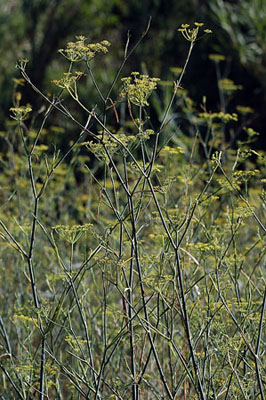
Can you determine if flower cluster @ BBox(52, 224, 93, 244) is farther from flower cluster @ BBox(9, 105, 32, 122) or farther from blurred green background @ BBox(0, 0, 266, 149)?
blurred green background @ BBox(0, 0, 266, 149)

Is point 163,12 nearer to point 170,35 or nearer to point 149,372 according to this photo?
point 170,35

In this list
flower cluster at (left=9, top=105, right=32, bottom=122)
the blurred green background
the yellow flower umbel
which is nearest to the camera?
the yellow flower umbel

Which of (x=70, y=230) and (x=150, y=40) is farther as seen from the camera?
(x=150, y=40)

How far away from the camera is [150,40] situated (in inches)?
297

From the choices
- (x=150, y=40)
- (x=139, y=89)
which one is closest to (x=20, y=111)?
(x=139, y=89)

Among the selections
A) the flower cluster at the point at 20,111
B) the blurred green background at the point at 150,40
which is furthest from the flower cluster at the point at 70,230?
the blurred green background at the point at 150,40

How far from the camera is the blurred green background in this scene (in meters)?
6.61

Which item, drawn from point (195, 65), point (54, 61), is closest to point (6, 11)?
point (54, 61)

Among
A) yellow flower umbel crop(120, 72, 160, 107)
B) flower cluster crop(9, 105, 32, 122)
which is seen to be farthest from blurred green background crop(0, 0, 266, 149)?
yellow flower umbel crop(120, 72, 160, 107)

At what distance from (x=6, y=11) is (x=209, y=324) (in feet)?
23.1

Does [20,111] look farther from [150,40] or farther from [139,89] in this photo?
[150,40]

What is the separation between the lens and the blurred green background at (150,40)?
661 centimetres

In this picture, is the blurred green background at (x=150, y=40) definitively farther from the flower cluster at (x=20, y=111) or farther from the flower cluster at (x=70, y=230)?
the flower cluster at (x=70, y=230)

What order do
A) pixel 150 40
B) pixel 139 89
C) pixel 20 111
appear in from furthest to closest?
1. pixel 150 40
2. pixel 20 111
3. pixel 139 89
